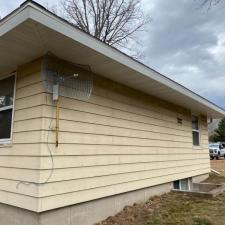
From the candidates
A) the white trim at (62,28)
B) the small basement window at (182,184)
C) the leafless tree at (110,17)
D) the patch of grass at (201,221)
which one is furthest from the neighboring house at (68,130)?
the leafless tree at (110,17)

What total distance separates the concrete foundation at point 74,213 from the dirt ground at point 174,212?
15 centimetres

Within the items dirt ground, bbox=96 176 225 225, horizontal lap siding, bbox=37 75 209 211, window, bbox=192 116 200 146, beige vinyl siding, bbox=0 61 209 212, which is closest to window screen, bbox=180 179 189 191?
horizontal lap siding, bbox=37 75 209 211

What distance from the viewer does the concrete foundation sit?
12.4 ft

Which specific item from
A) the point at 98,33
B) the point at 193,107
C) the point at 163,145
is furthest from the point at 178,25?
the point at 98,33

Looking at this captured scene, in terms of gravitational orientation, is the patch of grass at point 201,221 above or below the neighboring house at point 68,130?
below

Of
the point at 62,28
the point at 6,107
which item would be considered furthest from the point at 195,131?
the point at 62,28

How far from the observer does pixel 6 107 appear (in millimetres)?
4598

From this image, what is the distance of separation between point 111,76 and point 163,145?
Answer: 2.90 meters

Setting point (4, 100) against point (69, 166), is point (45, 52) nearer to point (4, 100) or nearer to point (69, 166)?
point (4, 100)

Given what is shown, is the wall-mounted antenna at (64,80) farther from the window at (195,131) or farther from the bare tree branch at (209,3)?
the window at (195,131)

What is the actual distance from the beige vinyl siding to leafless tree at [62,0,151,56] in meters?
12.7

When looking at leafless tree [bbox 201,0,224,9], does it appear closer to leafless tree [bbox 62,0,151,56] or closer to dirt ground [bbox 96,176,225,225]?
dirt ground [bbox 96,176,225,225]

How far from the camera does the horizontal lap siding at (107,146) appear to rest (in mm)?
3979

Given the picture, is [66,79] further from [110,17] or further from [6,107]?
[110,17]
